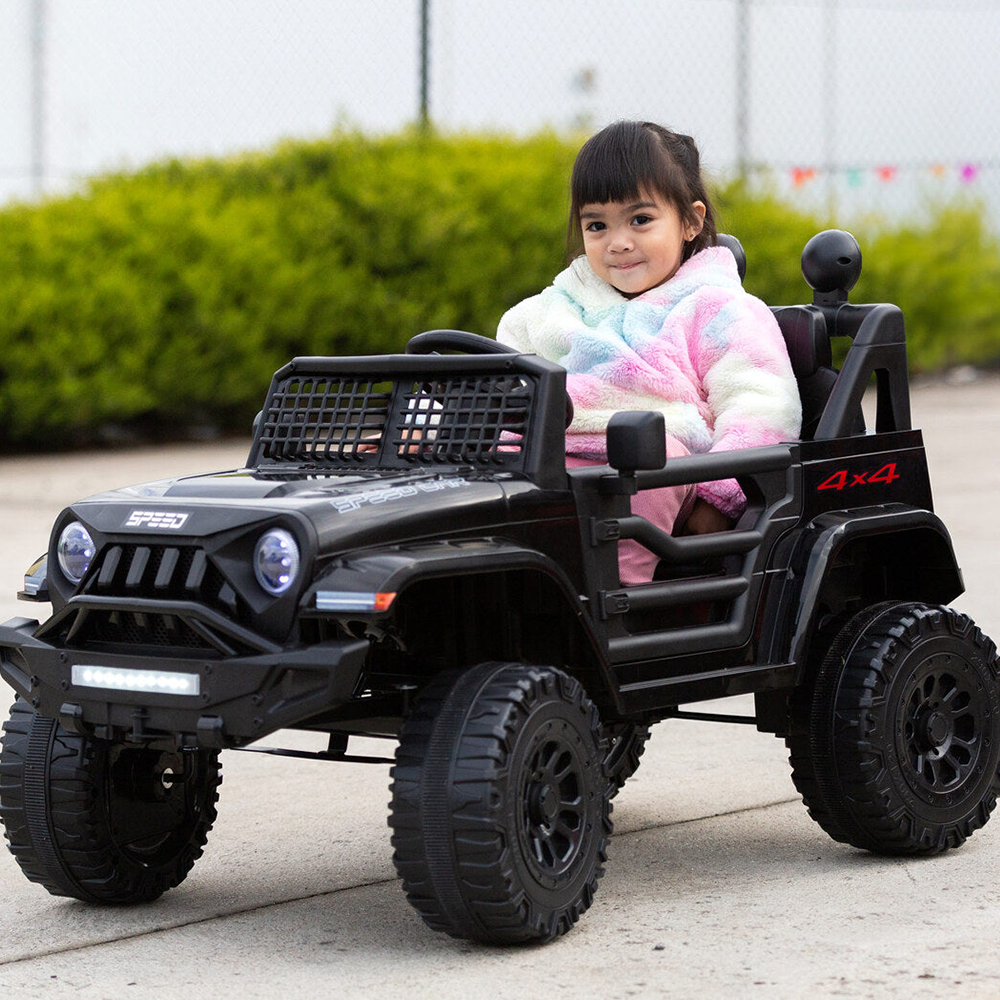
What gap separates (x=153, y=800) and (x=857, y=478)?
1706 mm

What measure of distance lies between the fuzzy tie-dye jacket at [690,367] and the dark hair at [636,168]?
0.64ft

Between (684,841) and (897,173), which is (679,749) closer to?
(684,841)

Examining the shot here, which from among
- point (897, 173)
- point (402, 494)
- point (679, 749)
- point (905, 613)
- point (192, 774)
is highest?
point (897, 173)

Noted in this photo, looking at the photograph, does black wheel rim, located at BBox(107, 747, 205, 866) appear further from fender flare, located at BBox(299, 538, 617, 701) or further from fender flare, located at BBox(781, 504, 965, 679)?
fender flare, located at BBox(781, 504, 965, 679)

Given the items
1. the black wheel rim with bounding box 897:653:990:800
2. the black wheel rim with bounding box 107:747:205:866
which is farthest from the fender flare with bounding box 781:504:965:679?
the black wheel rim with bounding box 107:747:205:866

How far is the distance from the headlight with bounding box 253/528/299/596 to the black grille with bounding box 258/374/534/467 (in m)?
0.57

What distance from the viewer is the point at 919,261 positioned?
16453 millimetres

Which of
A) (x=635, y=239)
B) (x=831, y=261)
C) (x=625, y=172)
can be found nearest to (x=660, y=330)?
(x=635, y=239)

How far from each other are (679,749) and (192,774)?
1930mm

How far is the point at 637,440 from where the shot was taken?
3.58 meters

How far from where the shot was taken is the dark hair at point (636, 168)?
13.9 feet

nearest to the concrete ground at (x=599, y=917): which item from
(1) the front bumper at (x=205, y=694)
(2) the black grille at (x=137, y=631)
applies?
(1) the front bumper at (x=205, y=694)

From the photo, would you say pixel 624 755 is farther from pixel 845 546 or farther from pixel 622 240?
pixel 622 240

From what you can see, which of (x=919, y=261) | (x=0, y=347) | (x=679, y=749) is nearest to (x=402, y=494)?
(x=679, y=749)
